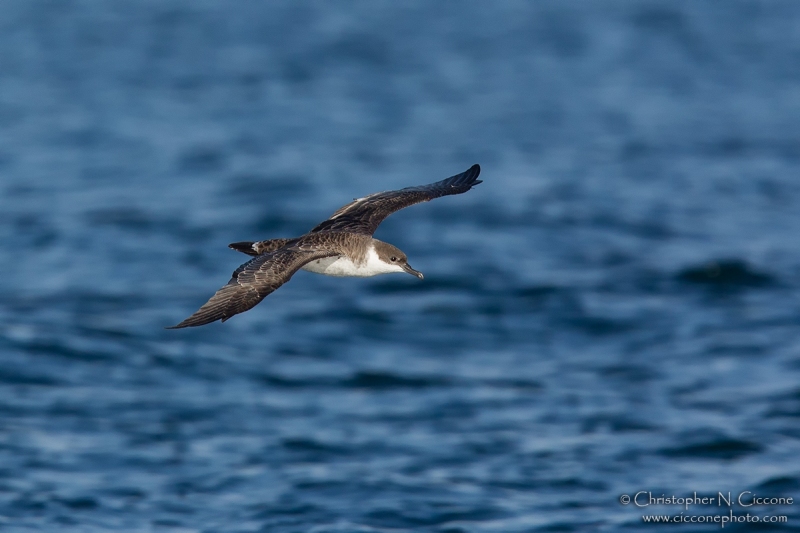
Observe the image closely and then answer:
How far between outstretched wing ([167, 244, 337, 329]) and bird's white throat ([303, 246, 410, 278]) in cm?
42

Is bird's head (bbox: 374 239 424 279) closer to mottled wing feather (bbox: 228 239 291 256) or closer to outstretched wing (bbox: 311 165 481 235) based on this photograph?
outstretched wing (bbox: 311 165 481 235)

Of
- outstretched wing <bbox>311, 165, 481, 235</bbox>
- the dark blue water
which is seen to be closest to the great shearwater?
outstretched wing <bbox>311, 165, 481, 235</bbox>

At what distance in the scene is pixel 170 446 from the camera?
17281 millimetres

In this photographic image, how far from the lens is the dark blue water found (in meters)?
16.5

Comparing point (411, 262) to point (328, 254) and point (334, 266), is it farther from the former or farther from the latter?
point (328, 254)

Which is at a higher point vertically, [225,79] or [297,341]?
[225,79]

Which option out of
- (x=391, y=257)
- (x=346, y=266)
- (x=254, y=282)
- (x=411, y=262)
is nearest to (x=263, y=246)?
(x=346, y=266)

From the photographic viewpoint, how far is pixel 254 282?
9523 mm

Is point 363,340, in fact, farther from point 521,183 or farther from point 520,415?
point 521,183

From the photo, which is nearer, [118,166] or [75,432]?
[75,432]

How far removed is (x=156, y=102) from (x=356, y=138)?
5.76m

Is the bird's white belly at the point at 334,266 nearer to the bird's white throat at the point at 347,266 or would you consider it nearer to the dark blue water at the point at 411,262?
the bird's white throat at the point at 347,266

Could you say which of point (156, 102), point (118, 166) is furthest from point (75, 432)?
point (156, 102)

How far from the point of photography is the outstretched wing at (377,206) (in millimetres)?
11602
